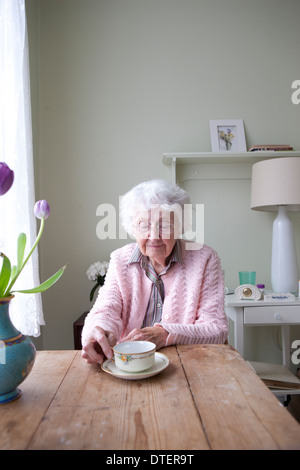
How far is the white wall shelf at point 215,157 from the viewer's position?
220cm

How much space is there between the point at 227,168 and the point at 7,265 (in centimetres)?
192

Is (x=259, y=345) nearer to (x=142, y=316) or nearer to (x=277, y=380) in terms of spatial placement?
(x=277, y=380)

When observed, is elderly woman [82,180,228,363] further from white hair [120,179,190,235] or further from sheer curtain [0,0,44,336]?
sheer curtain [0,0,44,336]

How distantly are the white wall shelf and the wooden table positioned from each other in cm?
154

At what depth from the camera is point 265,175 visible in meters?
2.02

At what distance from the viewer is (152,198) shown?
139 cm

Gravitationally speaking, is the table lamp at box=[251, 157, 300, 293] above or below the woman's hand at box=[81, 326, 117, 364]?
above

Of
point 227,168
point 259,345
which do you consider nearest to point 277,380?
point 259,345

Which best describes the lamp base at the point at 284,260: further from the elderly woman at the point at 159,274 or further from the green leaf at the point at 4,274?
the green leaf at the point at 4,274

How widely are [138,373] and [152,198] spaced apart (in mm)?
745

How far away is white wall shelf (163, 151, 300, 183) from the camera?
2.20 meters

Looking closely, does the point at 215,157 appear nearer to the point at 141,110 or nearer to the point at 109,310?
the point at 141,110

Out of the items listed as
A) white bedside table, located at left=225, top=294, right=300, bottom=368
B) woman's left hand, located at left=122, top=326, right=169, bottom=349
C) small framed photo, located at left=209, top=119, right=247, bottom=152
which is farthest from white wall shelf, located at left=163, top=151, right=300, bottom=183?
woman's left hand, located at left=122, top=326, right=169, bottom=349

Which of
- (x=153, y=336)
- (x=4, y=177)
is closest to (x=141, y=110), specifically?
(x=153, y=336)
